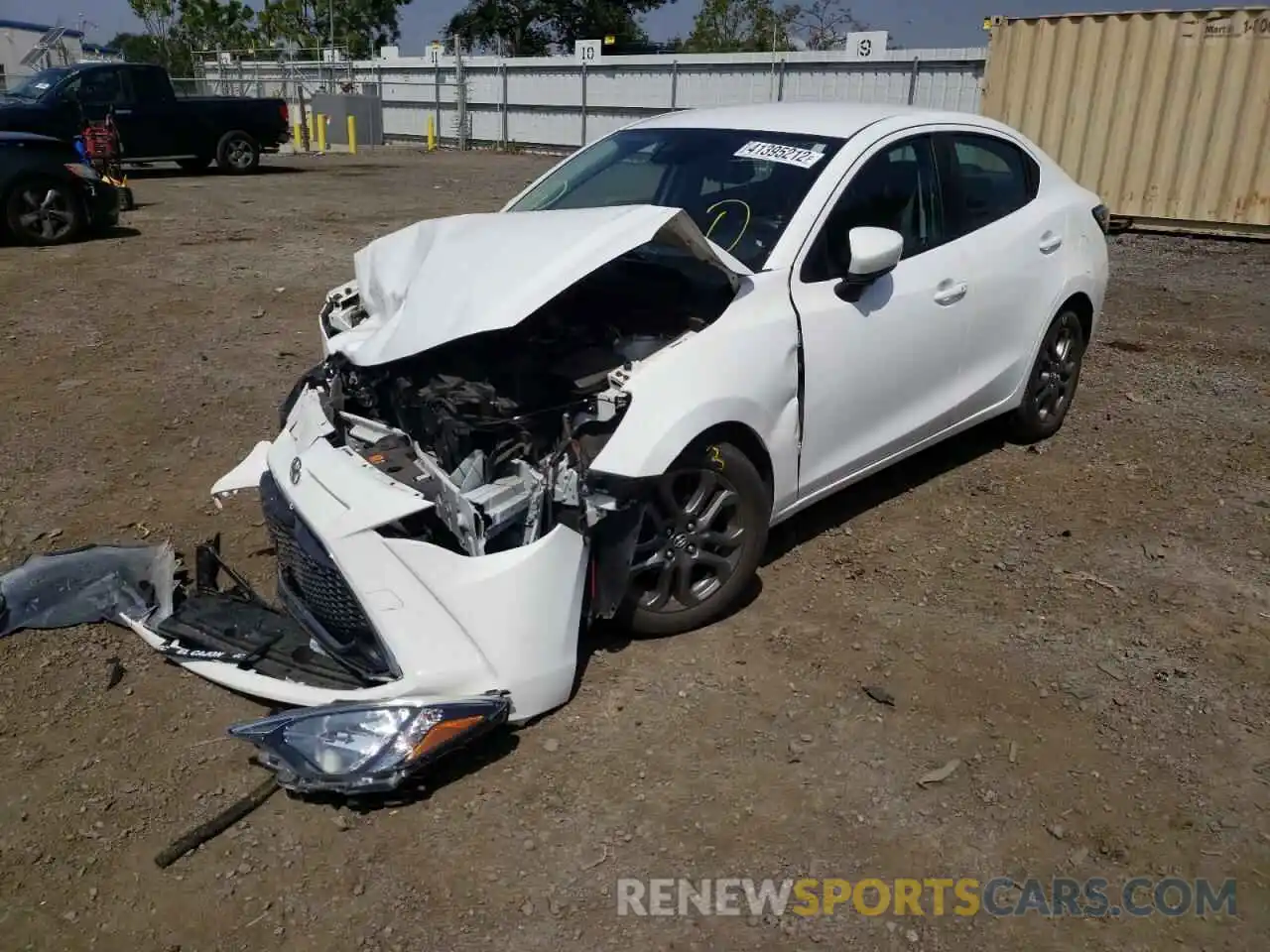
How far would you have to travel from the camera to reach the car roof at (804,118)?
4.38 meters

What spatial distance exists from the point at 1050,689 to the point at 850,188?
203 centimetres

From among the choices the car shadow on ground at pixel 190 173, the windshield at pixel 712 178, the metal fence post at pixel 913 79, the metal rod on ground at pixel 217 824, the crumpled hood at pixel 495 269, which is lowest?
the car shadow on ground at pixel 190 173

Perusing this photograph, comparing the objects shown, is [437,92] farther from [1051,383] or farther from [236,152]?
[1051,383]

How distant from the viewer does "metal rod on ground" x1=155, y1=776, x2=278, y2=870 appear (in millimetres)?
2725

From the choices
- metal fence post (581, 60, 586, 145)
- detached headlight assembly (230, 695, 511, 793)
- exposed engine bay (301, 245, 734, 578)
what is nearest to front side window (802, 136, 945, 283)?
exposed engine bay (301, 245, 734, 578)

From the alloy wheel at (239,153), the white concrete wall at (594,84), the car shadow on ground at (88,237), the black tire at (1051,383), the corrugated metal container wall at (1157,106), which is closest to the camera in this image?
the black tire at (1051,383)

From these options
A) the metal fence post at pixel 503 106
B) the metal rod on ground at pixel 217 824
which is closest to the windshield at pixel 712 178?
the metal rod on ground at pixel 217 824

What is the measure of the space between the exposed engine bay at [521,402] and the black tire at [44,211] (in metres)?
8.87

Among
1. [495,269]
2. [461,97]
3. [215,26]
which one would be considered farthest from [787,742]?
[215,26]

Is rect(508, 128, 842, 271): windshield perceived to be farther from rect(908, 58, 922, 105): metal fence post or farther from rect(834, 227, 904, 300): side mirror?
rect(908, 58, 922, 105): metal fence post

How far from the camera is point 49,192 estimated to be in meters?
11.0

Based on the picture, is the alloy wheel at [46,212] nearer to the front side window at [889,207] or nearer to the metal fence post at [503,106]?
the front side window at [889,207]

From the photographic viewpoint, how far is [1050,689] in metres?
3.54

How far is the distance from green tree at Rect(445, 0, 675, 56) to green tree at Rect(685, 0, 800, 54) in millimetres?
8439
